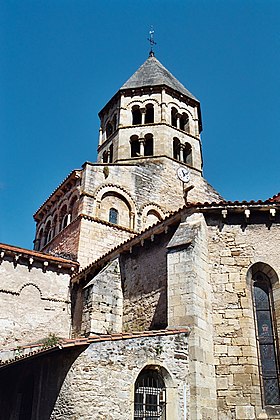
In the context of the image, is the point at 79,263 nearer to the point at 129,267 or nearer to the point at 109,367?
the point at 129,267

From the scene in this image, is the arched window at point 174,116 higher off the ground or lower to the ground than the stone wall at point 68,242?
higher

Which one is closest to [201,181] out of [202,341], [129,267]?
[129,267]

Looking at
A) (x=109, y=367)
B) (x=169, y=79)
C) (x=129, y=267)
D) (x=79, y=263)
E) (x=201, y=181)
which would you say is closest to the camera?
(x=109, y=367)

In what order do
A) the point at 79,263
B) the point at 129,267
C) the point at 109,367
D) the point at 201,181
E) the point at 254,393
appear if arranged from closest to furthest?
Answer: the point at 109,367 → the point at 254,393 → the point at 129,267 → the point at 79,263 → the point at 201,181

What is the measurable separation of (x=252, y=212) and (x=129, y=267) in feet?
14.6

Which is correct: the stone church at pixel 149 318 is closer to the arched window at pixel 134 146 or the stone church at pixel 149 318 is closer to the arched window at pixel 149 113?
the arched window at pixel 134 146

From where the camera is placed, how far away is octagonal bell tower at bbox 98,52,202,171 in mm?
22984

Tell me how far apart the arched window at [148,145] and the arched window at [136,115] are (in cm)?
144

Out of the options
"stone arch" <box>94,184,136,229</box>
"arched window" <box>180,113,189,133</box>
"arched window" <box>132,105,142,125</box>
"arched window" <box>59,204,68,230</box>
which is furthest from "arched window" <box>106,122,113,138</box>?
"stone arch" <box>94,184,136,229</box>

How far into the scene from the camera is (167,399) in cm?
898

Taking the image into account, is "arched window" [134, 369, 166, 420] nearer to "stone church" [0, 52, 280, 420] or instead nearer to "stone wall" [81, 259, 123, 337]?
"stone church" [0, 52, 280, 420]

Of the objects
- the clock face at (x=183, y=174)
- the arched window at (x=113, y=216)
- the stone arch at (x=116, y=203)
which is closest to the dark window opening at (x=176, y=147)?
the clock face at (x=183, y=174)

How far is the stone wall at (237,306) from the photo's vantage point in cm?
962

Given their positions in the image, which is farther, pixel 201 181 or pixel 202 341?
pixel 201 181
